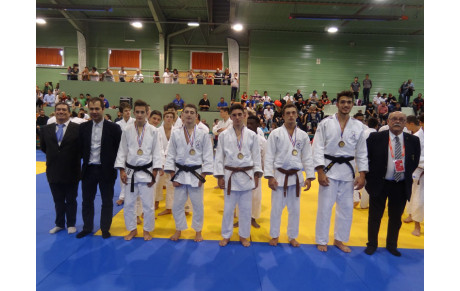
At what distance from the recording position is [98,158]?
371 cm

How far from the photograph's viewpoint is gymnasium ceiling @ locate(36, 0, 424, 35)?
43.5 feet

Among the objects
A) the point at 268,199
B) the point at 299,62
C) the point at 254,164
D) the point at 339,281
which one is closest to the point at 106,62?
the point at 299,62

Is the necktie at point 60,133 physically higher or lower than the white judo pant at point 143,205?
higher

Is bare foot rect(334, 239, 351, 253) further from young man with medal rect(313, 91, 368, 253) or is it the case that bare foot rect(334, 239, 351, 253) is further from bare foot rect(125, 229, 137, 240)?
bare foot rect(125, 229, 137, 240)

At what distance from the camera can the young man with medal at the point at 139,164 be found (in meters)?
3.69

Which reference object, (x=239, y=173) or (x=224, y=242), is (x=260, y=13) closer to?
(x=239, y=173)

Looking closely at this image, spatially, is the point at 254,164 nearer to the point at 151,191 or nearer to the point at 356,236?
the point at 151,191

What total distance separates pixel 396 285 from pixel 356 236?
1162mm

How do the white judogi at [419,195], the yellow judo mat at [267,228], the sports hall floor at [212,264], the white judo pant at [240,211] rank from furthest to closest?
the white judogi at [419,195], the yellow judo mat at [267,228], the white judo pant at [240,211], the sports hall floor at [212,264]

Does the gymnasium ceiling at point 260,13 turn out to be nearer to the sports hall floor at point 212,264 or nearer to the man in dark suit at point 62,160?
the man in dark suit at point 62,160

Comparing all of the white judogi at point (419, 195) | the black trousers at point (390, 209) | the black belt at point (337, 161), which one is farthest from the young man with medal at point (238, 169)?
the white judogi at point (419, 195)

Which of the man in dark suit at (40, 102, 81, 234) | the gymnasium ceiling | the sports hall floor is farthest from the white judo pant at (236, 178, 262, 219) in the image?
the gymnasium ceiling

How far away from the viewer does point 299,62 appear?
59.2 feet

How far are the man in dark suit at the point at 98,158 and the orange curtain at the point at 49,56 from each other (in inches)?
693
